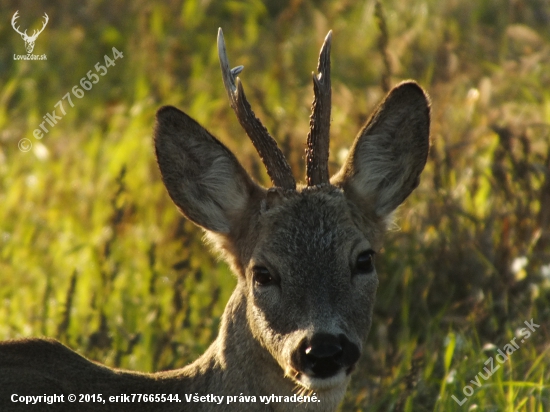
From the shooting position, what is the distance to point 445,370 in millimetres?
5867

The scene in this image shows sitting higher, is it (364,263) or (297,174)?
(364,263)

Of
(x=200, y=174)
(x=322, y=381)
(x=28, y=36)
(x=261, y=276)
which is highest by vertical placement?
(x=200, y=174)

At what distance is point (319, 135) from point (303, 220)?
495mm

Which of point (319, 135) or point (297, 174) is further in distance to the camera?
point (297, 174)

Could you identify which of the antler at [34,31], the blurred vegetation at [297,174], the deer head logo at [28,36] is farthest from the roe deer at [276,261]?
the antler at [34,31]

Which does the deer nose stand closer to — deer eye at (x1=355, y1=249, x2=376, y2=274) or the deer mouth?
the deer mouth

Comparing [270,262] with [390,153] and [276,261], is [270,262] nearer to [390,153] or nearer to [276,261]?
[276,261]

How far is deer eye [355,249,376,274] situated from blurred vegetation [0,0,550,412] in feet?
3.77

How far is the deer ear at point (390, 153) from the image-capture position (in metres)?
5.00

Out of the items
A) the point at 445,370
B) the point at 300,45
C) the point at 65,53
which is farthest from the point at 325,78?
the point at 65,53

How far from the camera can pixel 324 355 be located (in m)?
4.07

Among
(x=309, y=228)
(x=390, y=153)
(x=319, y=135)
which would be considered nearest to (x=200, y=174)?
(x=319, y=135)

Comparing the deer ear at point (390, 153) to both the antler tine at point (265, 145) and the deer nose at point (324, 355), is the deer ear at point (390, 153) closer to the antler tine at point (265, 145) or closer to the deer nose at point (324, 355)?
the antler tine at point (265, 145)

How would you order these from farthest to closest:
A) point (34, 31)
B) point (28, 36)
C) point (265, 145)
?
point (34, 31)
point (28, 36)
point (265, 145)
